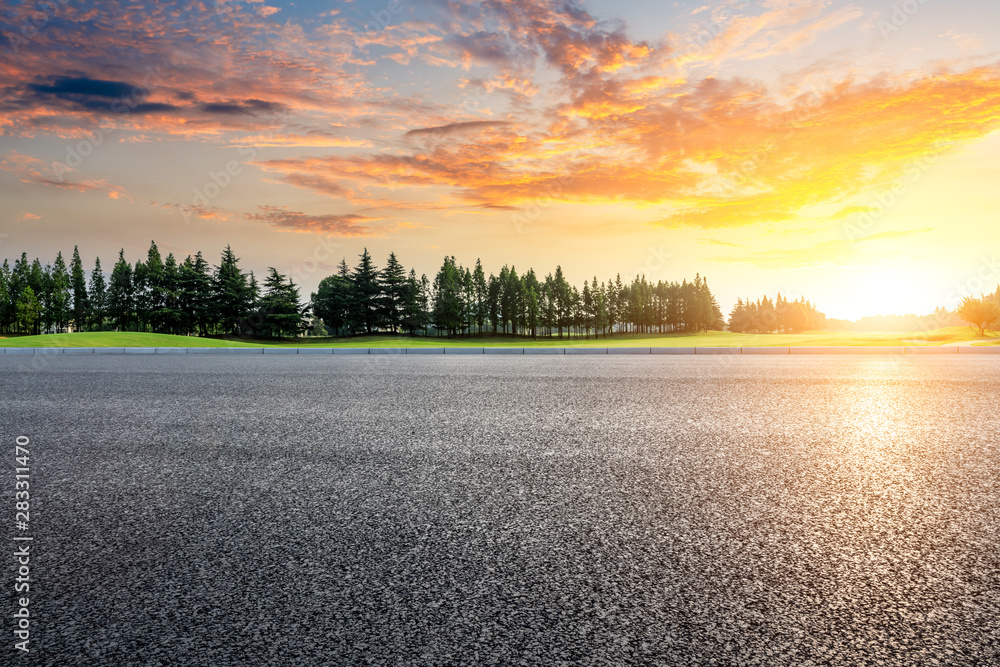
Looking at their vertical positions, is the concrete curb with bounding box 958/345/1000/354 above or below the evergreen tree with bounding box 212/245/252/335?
below

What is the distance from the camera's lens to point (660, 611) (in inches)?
103

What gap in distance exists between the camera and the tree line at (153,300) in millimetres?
71438

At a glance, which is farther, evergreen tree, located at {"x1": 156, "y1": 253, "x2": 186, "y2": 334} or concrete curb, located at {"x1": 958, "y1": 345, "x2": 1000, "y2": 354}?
evergreen tree, located at {"x1": 156, "y1": 253, "x2": 186, "y2": 334}

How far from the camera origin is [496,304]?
3524 inches

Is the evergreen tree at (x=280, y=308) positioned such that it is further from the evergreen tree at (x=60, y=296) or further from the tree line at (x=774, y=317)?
the tree line at (x=774, y=317)

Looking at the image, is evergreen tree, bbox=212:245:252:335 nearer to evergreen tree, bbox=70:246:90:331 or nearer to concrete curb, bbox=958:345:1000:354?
evergreen tree, bbox=70:246:90:331

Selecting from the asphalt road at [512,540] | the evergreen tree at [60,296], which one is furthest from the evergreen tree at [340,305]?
the asphalt road at [512,540]

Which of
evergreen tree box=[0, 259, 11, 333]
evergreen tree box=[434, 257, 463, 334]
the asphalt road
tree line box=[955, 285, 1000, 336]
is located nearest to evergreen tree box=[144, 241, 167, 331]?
evergreen tree box=[0, 259, 11, 333]

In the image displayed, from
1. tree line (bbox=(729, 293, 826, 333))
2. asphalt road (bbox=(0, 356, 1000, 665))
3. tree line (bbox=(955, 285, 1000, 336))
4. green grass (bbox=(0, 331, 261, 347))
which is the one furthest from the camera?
tree line (bbox=(729, 293, 826, 333))

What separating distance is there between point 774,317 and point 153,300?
125 m

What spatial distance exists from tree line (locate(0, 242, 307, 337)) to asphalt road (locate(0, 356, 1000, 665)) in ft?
218

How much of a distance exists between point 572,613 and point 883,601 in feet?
4.86

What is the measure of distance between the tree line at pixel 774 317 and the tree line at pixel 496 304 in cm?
2074

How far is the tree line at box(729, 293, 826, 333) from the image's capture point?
434ft
